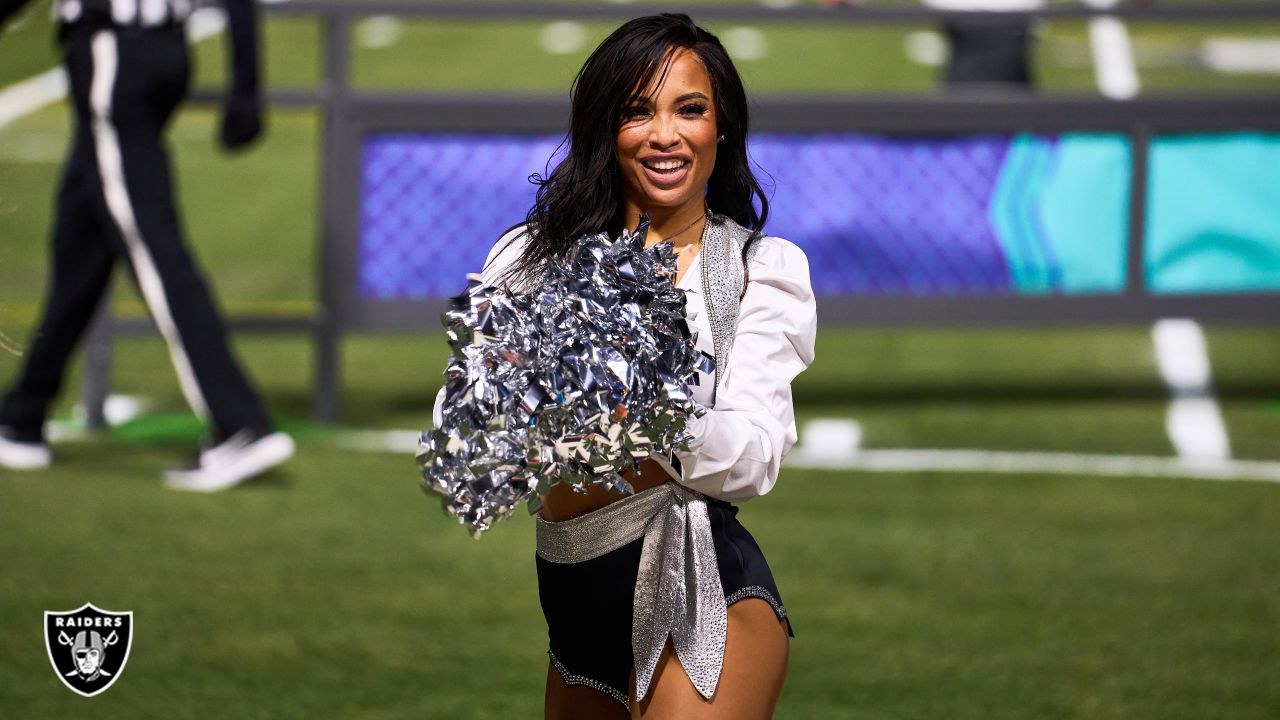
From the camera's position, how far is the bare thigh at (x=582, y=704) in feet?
9.65

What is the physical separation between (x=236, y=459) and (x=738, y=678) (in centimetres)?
411

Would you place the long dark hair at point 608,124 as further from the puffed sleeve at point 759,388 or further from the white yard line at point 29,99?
the white yard line at point 29,99

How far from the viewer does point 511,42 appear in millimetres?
22234

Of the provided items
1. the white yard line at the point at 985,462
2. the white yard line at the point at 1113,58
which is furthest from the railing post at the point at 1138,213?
the white yard line at the point at 1113,58

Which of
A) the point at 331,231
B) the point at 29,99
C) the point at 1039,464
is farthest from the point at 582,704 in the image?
the point at 29,99

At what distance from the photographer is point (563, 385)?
8.08 ft

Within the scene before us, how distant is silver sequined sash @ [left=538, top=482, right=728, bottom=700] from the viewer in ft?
9.20

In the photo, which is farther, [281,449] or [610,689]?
[281,449]

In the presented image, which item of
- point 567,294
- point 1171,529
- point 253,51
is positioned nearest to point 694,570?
point 567,294

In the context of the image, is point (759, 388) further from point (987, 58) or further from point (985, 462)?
point (987, 58)

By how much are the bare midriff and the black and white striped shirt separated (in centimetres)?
414

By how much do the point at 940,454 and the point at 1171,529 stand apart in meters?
1.26

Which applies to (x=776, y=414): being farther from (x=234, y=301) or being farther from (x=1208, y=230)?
(x=234, y=301)

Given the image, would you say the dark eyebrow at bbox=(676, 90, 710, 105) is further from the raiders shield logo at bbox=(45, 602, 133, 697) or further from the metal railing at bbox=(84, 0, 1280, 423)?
the metal railing at bbox=(84, 0, 1280, 423)
